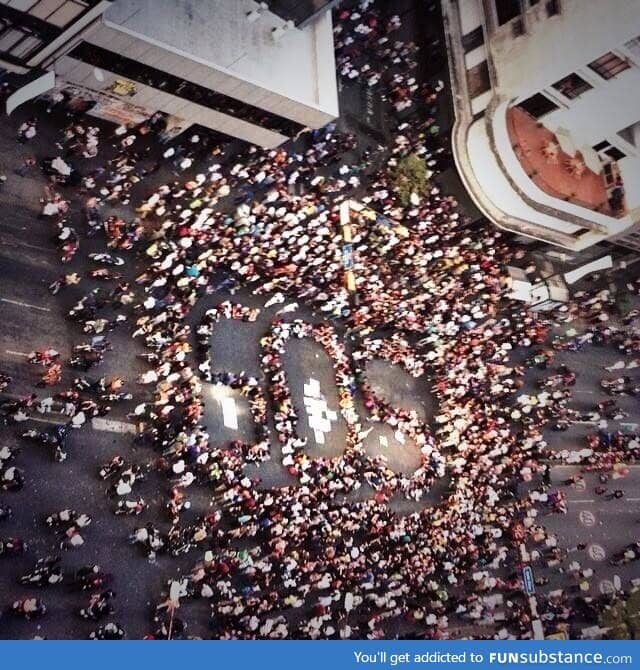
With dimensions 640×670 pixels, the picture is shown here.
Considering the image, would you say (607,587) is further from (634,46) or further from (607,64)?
(634,46)

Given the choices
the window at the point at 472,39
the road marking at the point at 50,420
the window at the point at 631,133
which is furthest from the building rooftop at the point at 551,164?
the road marking at the point at 50,420

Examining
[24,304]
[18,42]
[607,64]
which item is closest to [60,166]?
[18,42]

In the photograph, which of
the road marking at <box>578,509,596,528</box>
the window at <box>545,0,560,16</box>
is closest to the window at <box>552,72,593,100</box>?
the window at <box>545,0,560,16</box>

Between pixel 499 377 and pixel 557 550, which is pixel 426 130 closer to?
pixel 499 377

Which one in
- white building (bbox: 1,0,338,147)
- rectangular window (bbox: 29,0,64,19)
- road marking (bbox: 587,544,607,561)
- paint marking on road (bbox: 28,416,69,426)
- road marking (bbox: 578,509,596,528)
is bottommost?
road marking (bbox: 587,544,607,561)

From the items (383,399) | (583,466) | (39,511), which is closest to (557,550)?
(583,466)

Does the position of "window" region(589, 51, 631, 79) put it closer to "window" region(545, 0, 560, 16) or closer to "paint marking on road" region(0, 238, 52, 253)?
"window" region(545, 0, 560, 16)
